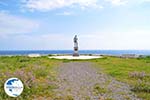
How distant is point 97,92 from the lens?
14938mm

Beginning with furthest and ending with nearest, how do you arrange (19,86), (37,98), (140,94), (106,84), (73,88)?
(106,84)
(73,88)
(140,94)
(37,98)
(19,86)

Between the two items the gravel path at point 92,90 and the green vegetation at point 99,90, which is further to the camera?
the green vegetation at point 99,90

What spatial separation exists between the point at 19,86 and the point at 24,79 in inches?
214

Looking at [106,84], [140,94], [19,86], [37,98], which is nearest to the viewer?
[19,86]

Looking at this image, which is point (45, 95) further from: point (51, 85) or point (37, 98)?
point (51, 85)

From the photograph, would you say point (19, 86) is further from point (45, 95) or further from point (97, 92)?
point (97, 92)

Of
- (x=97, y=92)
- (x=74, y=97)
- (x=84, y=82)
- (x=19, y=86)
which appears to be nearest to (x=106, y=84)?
(x=84, y=82)

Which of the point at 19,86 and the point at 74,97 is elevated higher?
the point at 19,86

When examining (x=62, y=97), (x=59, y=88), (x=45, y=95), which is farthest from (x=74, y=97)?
(x=59, y=88)

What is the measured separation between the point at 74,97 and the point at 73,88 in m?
2.39

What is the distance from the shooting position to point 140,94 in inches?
570

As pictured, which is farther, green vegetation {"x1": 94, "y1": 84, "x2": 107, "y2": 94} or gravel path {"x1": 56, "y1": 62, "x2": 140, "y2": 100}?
green vegetation {"x1": 94, "y1": 84, "x2": 107, "y2": 94}

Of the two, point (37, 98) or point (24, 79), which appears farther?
point (24, 79)

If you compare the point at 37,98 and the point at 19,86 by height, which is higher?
the point at 19,86
